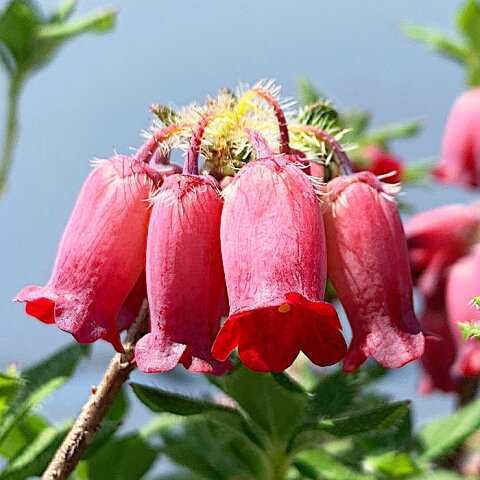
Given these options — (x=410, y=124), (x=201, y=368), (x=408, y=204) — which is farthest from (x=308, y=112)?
(x=410, y=124)

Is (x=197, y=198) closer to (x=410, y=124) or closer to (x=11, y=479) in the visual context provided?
(x=11, y=479)

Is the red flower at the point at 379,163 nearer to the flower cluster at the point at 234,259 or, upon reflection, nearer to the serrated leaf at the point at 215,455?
the serrated leaf at the point at 215,455

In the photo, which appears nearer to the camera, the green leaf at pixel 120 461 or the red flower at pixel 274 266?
the red flower at pixel 274 266

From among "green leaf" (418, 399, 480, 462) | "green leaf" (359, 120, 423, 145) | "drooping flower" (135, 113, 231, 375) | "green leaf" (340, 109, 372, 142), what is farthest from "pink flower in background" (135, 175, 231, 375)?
"green leaf" (340, 109, 372, 142)

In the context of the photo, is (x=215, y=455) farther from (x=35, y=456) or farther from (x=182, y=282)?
(x=182, y=282)

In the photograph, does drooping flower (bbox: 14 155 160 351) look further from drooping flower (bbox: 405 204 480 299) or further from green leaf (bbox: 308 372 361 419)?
drooping flower (bbox: 405 204 480 299)

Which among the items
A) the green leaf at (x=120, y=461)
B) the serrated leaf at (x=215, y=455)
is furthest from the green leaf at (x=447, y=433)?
the green leaf at (x=120, y=461)

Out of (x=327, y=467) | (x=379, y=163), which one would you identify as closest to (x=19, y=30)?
(x=379, y=163)
